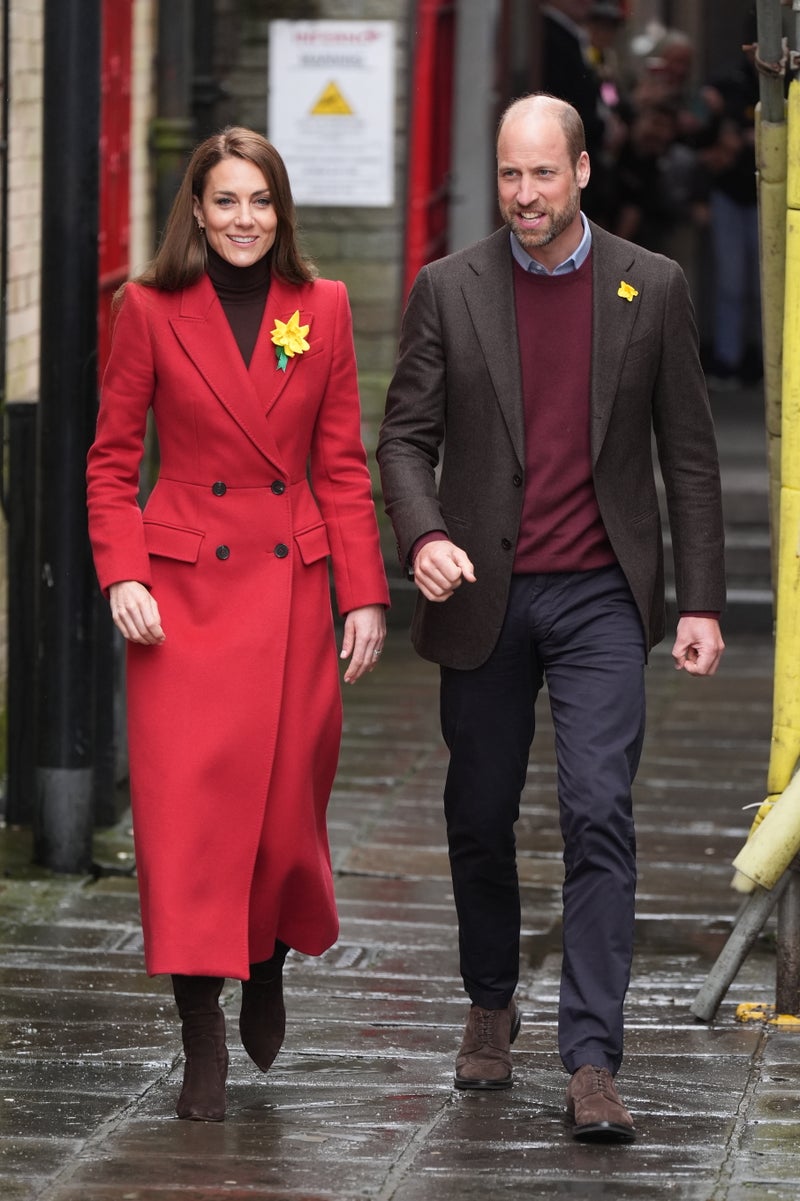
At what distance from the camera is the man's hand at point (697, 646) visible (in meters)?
4.86

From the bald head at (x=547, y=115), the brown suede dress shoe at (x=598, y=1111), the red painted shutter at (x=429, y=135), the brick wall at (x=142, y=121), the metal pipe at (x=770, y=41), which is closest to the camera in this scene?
the brown suede dress shoe at (x=598, y=1111)

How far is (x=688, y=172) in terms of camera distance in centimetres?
1593

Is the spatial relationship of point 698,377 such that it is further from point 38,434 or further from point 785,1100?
point 38,434

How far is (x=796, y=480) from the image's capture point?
5324 mm

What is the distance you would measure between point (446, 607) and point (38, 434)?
2256mm

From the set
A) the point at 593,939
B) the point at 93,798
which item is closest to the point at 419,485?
Result: the point at 593,939

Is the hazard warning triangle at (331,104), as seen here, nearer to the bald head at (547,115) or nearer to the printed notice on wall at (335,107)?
the printed notice on wall at (335,107)

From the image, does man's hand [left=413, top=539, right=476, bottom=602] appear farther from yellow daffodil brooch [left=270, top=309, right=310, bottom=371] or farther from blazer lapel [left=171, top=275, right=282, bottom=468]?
yellow daffodil brooch [left=270, top=309, right=310, bottom=371]

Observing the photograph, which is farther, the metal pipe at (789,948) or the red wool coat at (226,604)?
the metal pipe at (789,948)

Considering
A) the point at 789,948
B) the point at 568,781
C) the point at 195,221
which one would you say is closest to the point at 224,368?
the point at 195,221

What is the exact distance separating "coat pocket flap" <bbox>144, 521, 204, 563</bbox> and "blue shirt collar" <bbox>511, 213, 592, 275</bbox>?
2.78 ft

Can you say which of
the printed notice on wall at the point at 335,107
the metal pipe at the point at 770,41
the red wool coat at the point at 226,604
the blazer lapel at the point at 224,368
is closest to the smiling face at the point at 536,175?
the red wool coat at the point at 226,604

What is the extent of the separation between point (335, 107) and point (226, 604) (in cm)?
711

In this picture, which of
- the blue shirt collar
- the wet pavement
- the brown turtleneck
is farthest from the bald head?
the wet pavement
